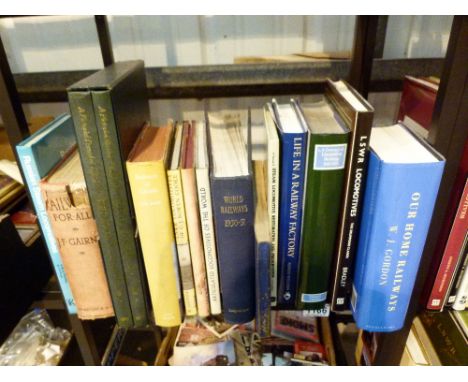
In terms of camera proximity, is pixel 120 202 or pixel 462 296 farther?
pixel 462 296

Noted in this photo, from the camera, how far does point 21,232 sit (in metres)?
0.72

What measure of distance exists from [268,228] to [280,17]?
25.6 inches

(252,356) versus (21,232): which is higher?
(21,232)

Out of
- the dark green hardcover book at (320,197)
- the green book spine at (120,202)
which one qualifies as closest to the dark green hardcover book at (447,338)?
the dark green hardcover book at (320,197)

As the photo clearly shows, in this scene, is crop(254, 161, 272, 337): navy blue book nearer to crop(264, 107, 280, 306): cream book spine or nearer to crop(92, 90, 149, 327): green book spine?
crop(264, 107, 280, 306): cream book spine

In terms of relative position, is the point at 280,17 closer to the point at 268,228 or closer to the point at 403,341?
the point at 268,228

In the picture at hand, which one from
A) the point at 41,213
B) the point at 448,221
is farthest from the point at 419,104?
the point at 41,213

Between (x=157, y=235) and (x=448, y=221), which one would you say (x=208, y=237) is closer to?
(x=157, y=235)

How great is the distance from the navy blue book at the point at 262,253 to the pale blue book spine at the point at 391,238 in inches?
6.0

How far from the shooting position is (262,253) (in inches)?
18.3

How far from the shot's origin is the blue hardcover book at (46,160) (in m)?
0.51

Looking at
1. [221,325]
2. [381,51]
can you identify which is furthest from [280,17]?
[221,325]

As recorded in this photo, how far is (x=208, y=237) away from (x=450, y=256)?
41 centimetres

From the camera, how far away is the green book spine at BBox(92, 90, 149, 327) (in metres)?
0.44
